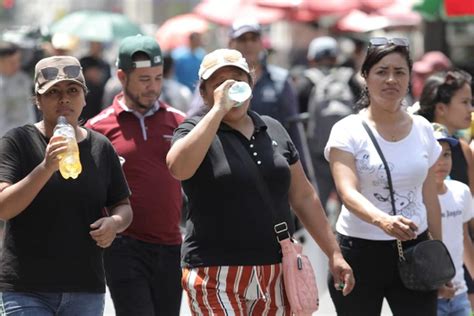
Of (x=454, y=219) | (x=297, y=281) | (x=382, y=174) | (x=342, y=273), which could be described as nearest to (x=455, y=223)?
(x=454, y=219)

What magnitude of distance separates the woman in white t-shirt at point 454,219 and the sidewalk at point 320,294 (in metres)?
2.86

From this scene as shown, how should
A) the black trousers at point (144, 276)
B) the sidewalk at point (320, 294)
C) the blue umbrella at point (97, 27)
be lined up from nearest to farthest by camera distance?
the black trousers at point (144, 276), the sidewalk at point (320, 294), the blue umbrella at point (97, 27)

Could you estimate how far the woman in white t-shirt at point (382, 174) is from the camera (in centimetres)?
636

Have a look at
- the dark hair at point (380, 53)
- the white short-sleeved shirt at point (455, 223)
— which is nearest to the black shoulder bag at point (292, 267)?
the dark hair at point (380, 53)

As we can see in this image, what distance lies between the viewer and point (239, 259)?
18.7 ft

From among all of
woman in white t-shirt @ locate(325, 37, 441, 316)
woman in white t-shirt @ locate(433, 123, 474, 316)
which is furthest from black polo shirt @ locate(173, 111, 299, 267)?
woman in white t-shirt @ locate(433, 123, 474, 316)

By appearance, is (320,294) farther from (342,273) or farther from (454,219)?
(342,273)

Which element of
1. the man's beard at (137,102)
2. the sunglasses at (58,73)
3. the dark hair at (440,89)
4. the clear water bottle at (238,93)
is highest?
the sunglasses at (58,73)

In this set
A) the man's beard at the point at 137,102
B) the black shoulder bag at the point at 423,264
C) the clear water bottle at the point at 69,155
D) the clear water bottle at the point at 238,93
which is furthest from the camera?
the man's beard at the point at 137,102

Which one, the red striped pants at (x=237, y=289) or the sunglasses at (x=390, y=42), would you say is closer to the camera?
the red striped pants at (x=237, y=289)

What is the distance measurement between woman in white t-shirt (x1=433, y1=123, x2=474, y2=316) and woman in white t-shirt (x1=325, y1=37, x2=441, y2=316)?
28.3 inches

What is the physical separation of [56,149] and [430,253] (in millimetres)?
2014

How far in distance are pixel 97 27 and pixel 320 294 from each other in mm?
8060

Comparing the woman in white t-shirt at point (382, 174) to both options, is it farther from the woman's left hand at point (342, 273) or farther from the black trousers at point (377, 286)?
the woman's left hand at point (342, 273)
